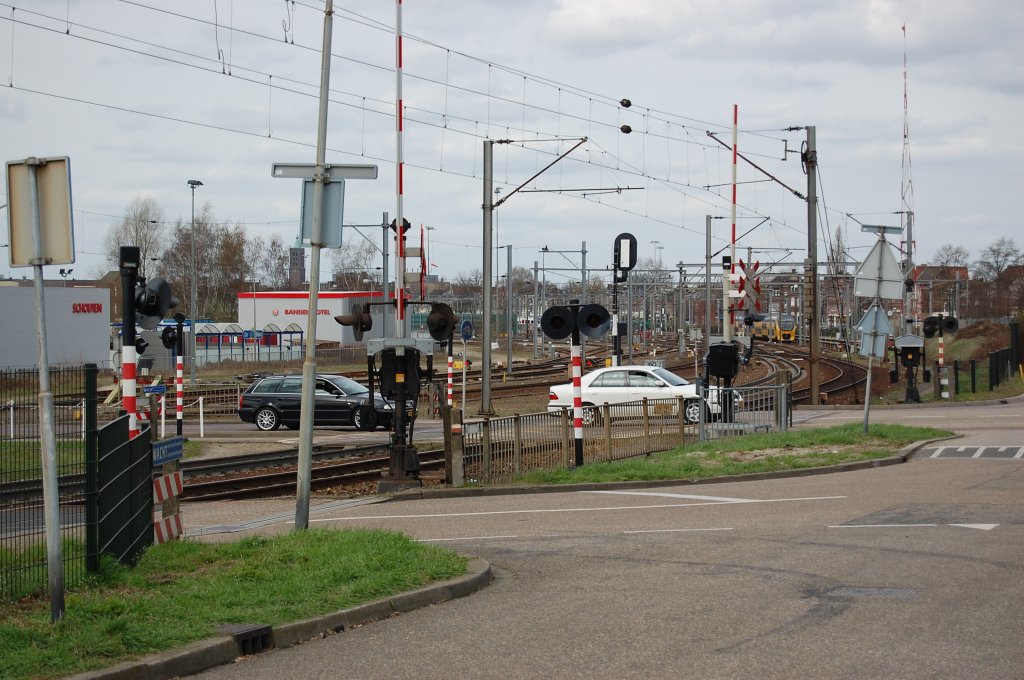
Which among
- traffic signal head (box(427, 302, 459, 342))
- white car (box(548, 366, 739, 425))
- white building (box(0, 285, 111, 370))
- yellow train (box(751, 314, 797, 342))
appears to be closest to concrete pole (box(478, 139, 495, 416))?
white car (box(548, 366, 739, 425))

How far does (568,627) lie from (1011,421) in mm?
25081

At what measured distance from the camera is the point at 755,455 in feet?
68.0

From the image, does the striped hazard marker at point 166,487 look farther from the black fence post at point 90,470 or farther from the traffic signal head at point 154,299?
the traffic signal head at point 154,299

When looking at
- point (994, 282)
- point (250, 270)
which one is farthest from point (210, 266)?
point (994, 282)

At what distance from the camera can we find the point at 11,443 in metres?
8.64

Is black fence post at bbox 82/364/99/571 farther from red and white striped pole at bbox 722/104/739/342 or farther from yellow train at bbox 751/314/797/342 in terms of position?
yellow train at bbox 751/314/797/342

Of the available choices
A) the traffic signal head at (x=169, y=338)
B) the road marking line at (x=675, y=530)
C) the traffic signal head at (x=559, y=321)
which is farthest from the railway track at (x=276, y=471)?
the road marking line at (x=675, y=530)

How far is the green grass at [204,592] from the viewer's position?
716 cm

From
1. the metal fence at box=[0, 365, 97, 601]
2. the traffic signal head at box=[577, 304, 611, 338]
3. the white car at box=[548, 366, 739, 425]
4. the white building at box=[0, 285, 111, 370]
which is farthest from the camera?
the white building at box=[0, 285, 111, 370]

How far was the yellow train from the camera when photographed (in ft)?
344

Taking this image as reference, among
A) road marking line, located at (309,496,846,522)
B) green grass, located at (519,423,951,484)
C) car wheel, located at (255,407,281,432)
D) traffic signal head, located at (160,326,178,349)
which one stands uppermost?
traffic signal head, located at (160,326,178,349)

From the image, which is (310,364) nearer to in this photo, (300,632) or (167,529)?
(167,529)

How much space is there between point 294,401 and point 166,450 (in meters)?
21.9

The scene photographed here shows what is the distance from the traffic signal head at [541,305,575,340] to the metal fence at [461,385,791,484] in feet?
4.77
